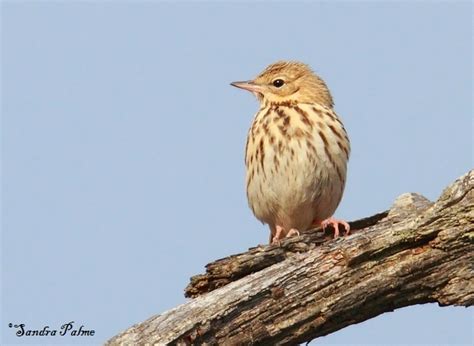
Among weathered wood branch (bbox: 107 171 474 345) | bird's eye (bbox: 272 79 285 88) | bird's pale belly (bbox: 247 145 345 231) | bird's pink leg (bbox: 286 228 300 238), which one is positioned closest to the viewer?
weathered wood branch (bbox: 107 171 474 345)

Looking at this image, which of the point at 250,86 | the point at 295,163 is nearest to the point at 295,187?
the point at 295,163

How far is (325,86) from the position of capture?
11.2m

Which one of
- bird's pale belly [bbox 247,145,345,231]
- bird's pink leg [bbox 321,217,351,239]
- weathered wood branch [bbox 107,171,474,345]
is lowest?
weathered wood branch [bbox 107,171,474,345]

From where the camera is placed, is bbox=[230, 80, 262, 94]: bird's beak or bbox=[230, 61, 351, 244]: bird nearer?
bbox=[230, 61, 351, 244]: bird

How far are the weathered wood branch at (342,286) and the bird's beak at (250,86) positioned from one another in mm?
3794

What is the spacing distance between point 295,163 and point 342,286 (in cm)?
270

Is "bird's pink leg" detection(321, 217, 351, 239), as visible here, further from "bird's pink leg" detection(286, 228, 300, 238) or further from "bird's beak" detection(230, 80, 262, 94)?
"bird's beak" detection(230, 80, 262, 94)

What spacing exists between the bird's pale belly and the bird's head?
122cm

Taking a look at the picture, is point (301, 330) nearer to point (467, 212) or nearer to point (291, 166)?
point (467, 212)

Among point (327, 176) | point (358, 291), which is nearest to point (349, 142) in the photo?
point (327, 176)

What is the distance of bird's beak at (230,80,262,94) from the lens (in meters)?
11.1

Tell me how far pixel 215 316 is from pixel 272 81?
441cm

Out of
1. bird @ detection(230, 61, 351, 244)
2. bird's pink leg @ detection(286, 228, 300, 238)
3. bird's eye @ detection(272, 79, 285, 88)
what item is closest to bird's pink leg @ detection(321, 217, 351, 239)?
bird's pink leg @ detection(286, 228, 300, 238)

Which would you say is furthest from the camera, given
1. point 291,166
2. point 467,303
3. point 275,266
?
point 291,166
